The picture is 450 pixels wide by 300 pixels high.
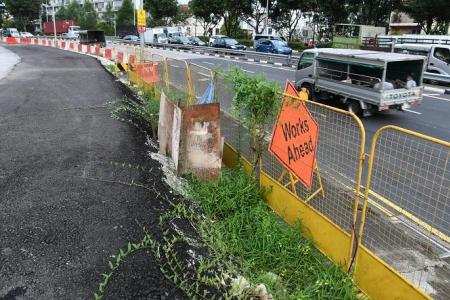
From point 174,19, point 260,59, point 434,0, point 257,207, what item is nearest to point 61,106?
point 257,207

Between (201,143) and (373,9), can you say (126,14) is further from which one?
(201,143)

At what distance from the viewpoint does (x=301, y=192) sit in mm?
4914

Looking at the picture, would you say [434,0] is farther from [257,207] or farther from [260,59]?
[257,207]

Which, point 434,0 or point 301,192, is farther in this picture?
point 434,0

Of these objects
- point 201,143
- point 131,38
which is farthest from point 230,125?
point 131,38

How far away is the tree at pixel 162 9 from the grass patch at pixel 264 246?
6546 centimetres

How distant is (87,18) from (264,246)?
92.9 meters

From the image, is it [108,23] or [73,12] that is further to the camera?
[73,12]

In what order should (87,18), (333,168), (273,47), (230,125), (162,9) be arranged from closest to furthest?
(333,168), (230,125), (273,47), (162,9), (87,18)

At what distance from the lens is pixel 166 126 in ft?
23.2

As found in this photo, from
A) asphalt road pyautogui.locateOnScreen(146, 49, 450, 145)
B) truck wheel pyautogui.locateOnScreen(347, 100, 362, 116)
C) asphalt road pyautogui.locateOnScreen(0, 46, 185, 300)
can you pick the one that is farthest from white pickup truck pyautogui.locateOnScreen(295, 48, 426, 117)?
asphalt road pyautogui.locateOnScreen(0, 46, 185, 300)

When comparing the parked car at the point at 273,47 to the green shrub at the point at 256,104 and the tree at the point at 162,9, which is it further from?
the tree at the point at 162,9

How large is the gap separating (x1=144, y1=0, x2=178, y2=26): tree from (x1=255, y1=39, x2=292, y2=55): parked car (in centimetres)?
3423

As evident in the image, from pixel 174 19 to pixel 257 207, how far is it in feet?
233
